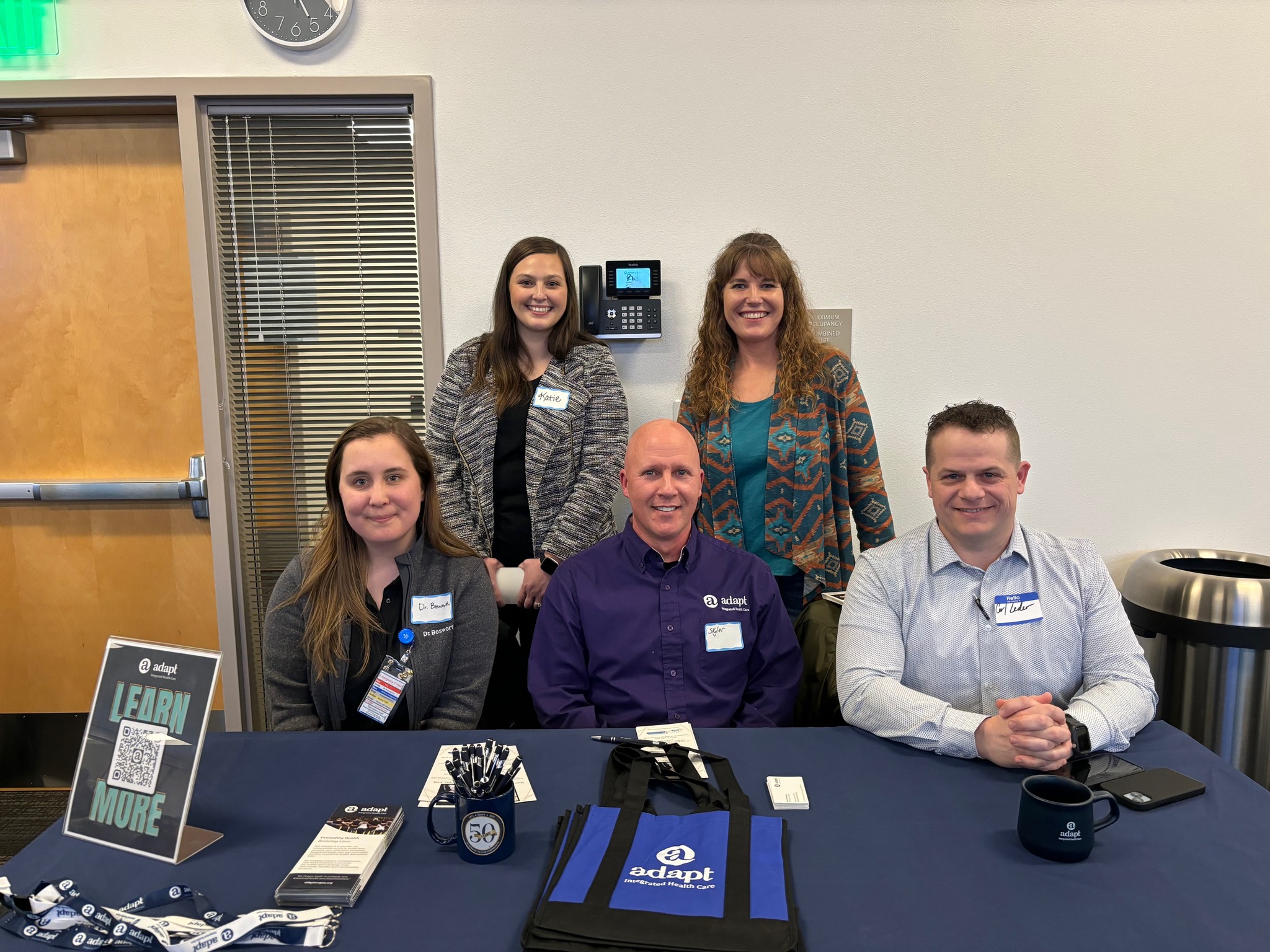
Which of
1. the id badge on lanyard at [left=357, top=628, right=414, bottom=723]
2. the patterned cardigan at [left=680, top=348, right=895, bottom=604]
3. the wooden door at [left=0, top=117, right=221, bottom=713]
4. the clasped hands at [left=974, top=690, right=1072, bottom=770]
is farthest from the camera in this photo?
the wooden door at [left=0, top=117, right=221, bottom=713]

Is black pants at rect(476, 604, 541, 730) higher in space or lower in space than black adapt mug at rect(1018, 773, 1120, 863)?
lower

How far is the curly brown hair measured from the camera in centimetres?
240

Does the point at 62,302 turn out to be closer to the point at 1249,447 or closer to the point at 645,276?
the point at 645,276

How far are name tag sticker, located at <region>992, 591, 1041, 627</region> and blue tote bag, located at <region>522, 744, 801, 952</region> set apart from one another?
0.68 meters

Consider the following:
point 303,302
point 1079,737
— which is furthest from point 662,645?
point 303,302

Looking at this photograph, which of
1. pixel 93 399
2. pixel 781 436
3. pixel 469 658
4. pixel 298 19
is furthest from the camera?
pixel 93 399

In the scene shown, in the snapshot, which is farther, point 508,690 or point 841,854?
point 508,690

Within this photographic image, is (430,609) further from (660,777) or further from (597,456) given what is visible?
(597,456)

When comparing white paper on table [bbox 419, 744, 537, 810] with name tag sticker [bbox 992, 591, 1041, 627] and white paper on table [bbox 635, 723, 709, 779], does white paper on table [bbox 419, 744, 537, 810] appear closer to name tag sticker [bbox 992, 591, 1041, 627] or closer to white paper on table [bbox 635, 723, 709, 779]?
white paper on table [bbox 635, 723, 709, 779]

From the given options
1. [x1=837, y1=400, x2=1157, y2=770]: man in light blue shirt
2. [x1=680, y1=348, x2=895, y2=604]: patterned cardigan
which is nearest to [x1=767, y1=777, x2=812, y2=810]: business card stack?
[x1=837, y1=400, x2=1157, y2=770]: man in light blue shirt

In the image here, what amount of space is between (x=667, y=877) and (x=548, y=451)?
1.59 metres


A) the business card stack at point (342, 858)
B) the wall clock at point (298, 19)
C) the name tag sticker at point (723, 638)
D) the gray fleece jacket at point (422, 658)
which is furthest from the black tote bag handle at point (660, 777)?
the wall clock at point (298, 19)

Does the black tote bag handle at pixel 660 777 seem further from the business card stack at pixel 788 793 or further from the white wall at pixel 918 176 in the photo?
the white wall at pixel 918 176

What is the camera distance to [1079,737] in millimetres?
1419
